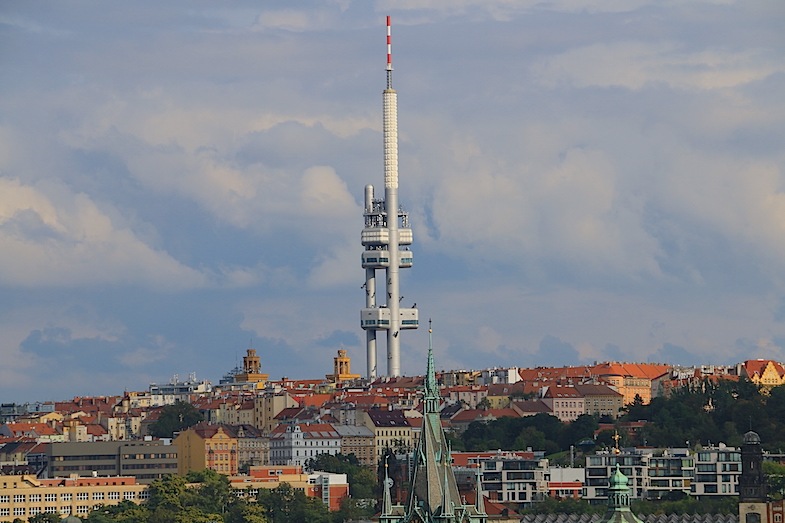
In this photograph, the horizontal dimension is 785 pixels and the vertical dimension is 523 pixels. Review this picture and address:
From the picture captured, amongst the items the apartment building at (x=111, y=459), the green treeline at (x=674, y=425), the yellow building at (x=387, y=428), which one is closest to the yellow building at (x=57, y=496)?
the apartment building at (x=111, y=459)

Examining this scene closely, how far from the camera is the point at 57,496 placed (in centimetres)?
14412

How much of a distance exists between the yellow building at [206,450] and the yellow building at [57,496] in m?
12.7

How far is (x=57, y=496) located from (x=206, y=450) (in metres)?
20.3

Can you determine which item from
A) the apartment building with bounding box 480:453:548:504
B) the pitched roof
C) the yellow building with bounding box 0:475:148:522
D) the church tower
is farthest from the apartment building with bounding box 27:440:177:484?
the church tower

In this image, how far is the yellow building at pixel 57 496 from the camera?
5635 inches

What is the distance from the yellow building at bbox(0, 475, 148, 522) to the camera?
143 m

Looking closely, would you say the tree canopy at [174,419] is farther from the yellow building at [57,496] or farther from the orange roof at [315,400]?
the yellow building at [57,496]

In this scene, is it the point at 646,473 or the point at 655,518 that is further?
the point at 646,473

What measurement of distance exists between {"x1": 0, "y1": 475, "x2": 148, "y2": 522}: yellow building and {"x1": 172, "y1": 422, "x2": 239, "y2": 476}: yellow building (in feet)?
41.8

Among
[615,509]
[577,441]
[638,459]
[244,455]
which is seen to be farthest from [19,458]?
[615,509]

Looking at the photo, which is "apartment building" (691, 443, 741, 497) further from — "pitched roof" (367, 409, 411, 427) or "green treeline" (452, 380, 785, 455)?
"pitched roof" (367, 409, 411, 427)

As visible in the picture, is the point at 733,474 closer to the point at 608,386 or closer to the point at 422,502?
the point at 608,386

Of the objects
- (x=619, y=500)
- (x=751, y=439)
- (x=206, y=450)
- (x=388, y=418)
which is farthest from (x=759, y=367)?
(x=619, y=500)

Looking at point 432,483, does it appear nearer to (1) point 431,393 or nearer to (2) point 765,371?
(1) point 431,393
